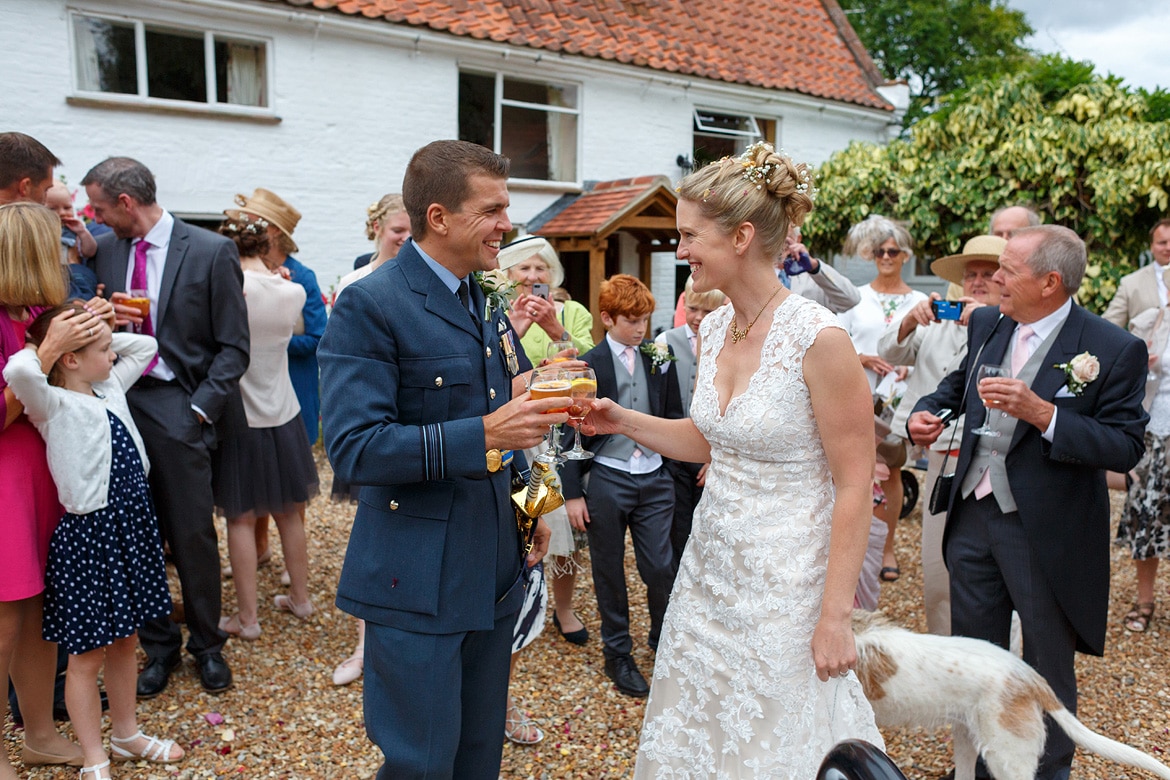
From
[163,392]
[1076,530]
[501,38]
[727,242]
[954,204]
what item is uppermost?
[501,38]

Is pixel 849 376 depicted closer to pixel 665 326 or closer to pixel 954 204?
pixel 954 204

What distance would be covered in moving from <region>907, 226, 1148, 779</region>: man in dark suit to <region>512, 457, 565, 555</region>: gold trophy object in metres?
1.67

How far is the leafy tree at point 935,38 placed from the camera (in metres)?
33.8

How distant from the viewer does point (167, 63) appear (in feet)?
33.7

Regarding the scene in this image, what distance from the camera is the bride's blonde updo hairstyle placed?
98.7 inches

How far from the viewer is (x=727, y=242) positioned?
255cm

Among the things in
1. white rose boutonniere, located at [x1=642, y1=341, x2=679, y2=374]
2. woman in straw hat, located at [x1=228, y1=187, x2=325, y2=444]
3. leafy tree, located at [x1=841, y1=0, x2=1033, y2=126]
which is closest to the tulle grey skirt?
woman in straw hat, located at [x1=228, y1=187, x2=325, y2=444]

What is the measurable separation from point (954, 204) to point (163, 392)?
10.3 meters

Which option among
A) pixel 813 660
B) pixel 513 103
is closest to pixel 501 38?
pixel 513 103

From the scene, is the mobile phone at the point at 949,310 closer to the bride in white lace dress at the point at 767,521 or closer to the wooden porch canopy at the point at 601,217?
the bride in white lace dress at the point at 767,521

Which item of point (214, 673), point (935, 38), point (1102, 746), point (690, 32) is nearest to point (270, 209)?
point (214, 673)

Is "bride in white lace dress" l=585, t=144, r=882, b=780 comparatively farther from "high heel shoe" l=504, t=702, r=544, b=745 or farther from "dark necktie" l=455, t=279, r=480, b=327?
"high heel shoe" l=504, t=702, r=544, b=745

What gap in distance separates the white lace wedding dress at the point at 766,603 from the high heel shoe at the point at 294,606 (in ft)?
10.8

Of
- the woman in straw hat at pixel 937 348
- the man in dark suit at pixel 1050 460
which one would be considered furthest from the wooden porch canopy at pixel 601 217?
the man in dark suit at pixel 1050 460
